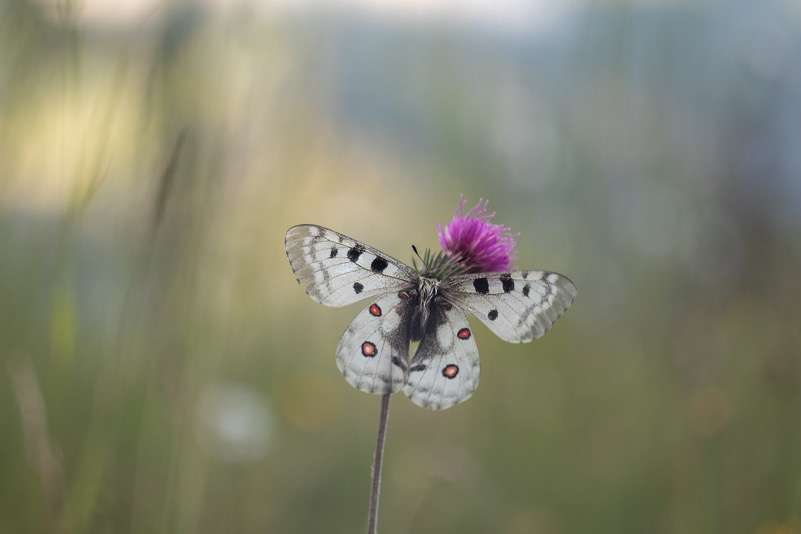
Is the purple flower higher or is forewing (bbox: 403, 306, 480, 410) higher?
the purple flower

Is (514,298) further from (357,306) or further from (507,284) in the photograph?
(357,306)

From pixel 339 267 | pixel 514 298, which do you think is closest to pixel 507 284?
pixel 514 298

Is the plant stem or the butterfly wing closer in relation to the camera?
the plant stem

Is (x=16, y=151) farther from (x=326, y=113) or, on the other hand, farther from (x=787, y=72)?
(x=787, y=72)

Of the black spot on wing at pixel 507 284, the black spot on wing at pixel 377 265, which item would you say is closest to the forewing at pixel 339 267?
the black spot on wing at pixel 377 265

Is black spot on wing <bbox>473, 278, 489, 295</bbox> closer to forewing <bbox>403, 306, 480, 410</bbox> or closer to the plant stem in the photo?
forewing <bbox>403, 306, 480, 410</bbox>

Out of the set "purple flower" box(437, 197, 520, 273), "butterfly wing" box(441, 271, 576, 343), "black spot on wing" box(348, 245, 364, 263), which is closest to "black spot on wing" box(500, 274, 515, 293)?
"butterfly wing" box(441, 271, 576, 343)

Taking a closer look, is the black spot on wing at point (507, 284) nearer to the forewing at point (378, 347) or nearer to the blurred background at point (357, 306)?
the forewing at point (378, 347)
